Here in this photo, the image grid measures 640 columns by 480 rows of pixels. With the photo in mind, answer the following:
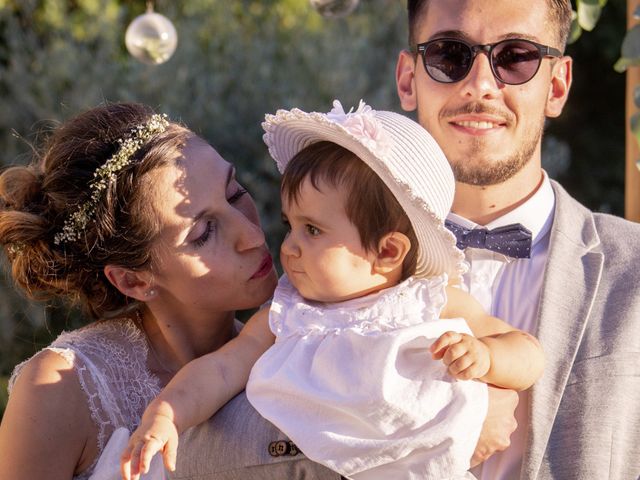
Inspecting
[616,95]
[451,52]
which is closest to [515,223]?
[451,52]

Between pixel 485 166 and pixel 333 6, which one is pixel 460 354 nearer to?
pixel 485 166

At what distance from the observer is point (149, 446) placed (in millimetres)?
2492

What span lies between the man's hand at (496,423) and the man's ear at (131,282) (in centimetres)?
117

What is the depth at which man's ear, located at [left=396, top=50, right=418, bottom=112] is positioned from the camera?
12.8 feet

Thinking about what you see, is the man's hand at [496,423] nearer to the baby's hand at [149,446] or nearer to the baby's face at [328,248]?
the baby's face at [328,248]

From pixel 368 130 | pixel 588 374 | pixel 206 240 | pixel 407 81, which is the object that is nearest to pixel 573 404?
pixel 588 374

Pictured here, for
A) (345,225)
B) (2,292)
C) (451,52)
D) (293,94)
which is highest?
(451,52)

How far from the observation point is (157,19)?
5.40 m

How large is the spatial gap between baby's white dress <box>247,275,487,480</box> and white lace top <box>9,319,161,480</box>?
57 cm

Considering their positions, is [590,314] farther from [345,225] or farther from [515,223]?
[345,225]

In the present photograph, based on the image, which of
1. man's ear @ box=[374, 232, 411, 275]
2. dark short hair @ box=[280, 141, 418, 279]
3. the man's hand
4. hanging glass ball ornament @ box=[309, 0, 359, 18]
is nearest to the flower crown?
dark short hair @ box=[280, 141, 418, 279]

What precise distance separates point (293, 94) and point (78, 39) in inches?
74.8

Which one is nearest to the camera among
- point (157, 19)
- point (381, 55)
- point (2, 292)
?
point (157, 19)

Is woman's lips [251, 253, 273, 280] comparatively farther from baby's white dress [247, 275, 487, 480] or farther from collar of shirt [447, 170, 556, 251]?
collar of shirt [447, 170, 556, 251]
